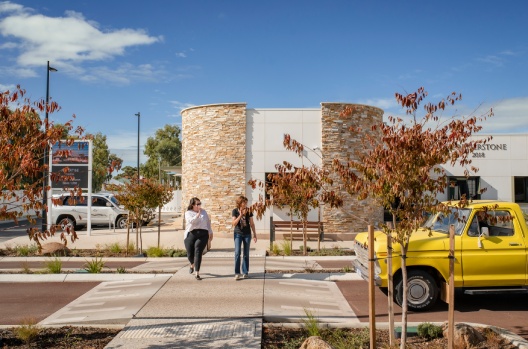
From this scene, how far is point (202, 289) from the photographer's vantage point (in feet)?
32.6

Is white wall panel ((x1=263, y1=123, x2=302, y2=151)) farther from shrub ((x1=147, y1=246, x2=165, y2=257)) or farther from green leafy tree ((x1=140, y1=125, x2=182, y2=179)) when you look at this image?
green leafy tree ((x1=140, y1=125, x2=182, y2=179))

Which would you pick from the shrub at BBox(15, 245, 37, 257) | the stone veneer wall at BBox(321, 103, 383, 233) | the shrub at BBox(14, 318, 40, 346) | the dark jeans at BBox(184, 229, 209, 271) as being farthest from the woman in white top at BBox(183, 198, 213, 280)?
the stone veneer wall at BBox(321, 103, 383, 233)

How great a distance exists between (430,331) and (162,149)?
186 feet

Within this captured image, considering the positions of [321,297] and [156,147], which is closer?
[321,297]

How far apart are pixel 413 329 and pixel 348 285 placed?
3965 mm

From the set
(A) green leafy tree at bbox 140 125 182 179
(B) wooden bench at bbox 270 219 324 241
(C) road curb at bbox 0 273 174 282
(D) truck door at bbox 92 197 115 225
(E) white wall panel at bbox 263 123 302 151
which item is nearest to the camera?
(C) road curb at bbox 0 273 174 282

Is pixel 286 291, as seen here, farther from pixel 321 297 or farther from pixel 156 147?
pixel 156 147

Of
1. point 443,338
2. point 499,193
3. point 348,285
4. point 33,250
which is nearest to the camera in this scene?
point 443,338

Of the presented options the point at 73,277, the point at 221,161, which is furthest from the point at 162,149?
the point at 73,277

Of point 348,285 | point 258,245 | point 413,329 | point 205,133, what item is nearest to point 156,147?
point 205,133

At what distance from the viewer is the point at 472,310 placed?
8.55 m

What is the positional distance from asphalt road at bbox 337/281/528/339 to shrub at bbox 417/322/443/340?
1152 millimetres

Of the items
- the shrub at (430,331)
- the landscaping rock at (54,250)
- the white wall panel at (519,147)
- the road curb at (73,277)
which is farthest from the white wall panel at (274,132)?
the shrub at (430,331)

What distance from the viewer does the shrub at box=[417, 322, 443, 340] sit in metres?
6.46
